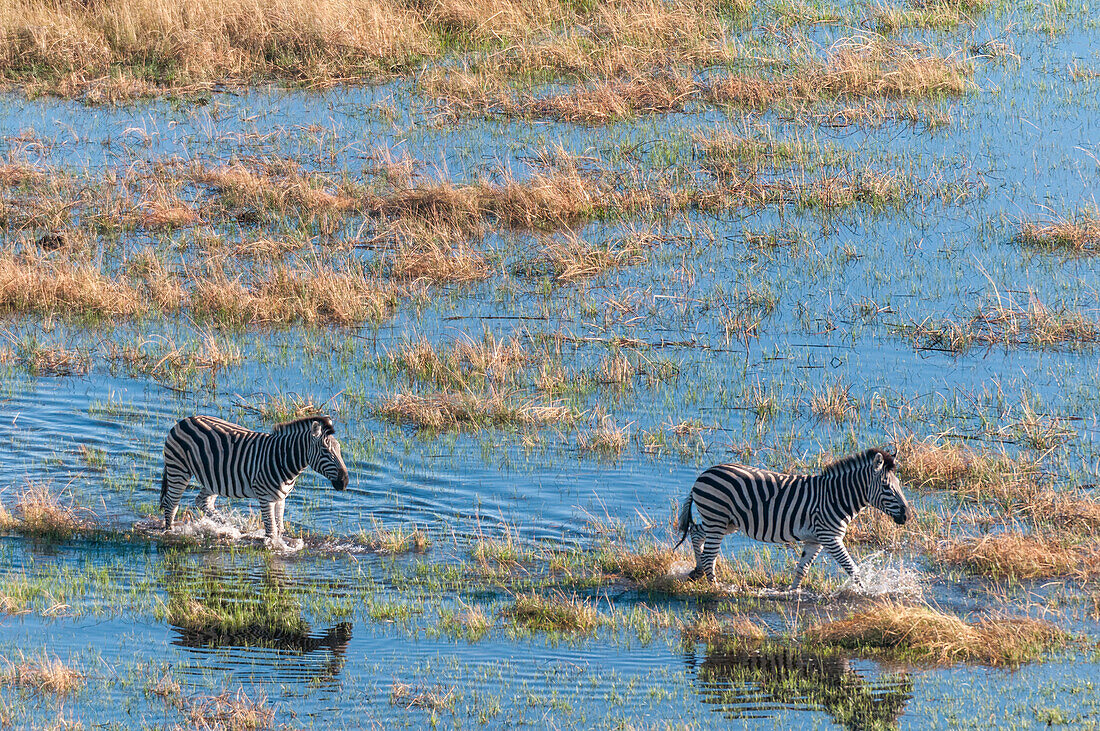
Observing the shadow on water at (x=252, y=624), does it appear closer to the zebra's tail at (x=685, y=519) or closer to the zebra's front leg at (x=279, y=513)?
the zebra's front leg at (x=279, y=513)

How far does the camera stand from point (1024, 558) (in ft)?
43.0

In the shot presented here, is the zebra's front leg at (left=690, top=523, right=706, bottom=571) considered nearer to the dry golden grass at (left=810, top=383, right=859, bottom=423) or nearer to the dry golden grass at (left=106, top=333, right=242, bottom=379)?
the dry golden grass at (left=810, top=383, right=859, bottom=423)

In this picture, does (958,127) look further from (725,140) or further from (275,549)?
(275,549)

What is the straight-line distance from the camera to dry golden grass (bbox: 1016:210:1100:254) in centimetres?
2080

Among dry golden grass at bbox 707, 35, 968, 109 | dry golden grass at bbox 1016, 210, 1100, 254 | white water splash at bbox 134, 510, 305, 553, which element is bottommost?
white water splash at bbox 134, 510, 305, 553

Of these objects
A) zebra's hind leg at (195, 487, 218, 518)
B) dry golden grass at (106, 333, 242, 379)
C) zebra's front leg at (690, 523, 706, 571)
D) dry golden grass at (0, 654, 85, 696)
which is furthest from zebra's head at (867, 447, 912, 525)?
dry golden grass at (106, 333, 242, 379)

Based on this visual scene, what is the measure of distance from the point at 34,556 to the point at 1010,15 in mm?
21783

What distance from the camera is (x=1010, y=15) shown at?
29062 millimetres

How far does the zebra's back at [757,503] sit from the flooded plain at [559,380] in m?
0.55

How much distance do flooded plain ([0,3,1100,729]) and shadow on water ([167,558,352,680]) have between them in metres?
0.04

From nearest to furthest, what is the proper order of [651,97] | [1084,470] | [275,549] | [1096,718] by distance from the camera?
[1096,718] < [275,549] < [1084,470] < [651,97]

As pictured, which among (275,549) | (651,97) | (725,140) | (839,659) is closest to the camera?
(839,659)

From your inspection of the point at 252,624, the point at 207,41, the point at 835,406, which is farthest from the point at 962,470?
the point at 207,41

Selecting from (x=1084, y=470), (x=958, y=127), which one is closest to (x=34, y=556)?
(x=1084, y=470)
